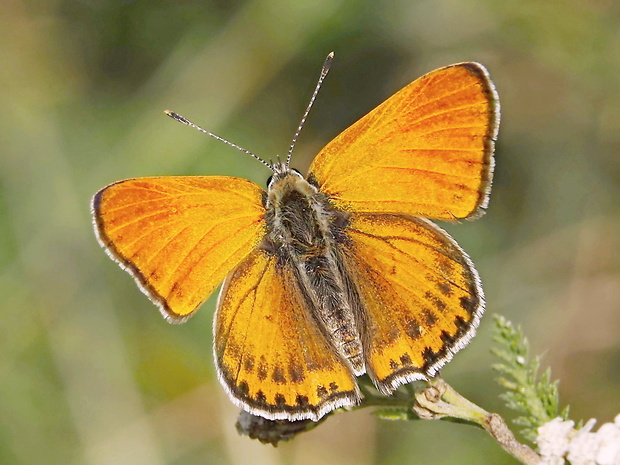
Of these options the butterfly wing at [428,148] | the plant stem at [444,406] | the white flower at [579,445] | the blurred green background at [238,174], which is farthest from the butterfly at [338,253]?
the blurred green background at [238,174]

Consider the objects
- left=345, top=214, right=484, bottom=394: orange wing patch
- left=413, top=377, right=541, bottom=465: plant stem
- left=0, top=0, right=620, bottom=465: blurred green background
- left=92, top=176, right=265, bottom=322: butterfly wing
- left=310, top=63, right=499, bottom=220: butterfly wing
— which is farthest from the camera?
left=0, top=0, right=620, bottom=465: blurred green background

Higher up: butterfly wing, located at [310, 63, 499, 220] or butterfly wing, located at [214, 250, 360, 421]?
butterfly wing, located at [310, 63, 499, 220]

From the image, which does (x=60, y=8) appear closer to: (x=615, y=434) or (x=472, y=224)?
(x=472, y=224)

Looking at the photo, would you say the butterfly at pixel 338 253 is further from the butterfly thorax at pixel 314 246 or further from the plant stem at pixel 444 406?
the plant stem at pixel 444 406

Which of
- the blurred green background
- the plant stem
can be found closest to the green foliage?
the plant stem

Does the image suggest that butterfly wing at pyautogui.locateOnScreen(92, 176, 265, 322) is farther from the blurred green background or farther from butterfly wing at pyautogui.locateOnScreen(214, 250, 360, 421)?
the blurred green background

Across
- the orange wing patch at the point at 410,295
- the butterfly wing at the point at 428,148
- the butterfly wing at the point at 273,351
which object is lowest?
the butterfly wing at the point at 273,351

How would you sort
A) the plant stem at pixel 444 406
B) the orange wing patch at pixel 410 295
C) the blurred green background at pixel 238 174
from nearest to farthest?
the plant stem at pixel 444 406, the orange wing patch at pixel 410 295, the blurred green background at pixel 238 174
